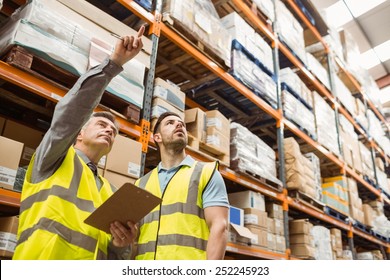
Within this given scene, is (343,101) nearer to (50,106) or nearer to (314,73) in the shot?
(314,73)

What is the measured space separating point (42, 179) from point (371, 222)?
7443 millimetres

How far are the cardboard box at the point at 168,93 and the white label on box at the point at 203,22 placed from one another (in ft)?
2.76

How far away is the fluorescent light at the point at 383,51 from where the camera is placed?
34.2 ft

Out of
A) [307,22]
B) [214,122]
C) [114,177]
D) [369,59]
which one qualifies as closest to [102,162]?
[114,177]

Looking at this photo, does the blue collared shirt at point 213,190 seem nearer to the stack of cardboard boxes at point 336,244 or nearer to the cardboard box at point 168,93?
the cardboard box at point 168,93

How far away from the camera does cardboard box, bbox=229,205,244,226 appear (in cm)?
389

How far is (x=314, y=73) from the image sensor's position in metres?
6.38

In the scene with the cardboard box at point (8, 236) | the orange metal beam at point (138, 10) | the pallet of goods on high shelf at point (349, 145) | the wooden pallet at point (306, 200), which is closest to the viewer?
the cardboard box at point (8, 236)

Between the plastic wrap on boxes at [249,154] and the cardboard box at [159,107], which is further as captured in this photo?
the plastic wrap on boxes at [249,154]

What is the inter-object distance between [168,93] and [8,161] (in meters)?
1.67

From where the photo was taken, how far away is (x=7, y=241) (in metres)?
2.02

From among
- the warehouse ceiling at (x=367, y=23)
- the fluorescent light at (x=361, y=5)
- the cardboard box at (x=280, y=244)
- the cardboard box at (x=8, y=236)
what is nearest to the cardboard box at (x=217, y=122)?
the cardboard box at (x=280, y=244)

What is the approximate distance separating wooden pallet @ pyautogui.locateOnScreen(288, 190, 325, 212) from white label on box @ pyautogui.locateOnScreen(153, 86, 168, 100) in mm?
2741

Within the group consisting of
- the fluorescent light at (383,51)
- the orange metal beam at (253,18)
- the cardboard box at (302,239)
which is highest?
the fluorescent light at (383,51)
